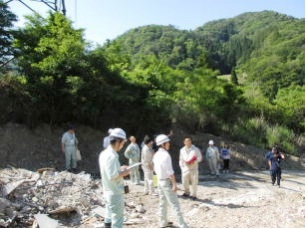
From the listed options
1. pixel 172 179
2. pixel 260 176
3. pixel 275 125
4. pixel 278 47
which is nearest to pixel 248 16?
pixel 278 47

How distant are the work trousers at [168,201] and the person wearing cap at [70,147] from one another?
21.8 ft

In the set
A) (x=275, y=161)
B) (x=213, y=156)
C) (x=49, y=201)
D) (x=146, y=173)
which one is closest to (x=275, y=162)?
(x=275, y=161)

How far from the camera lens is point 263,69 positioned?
6209 cm

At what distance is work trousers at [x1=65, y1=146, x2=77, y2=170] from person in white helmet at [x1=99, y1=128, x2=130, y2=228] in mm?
8462

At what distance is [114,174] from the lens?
21.4 feet

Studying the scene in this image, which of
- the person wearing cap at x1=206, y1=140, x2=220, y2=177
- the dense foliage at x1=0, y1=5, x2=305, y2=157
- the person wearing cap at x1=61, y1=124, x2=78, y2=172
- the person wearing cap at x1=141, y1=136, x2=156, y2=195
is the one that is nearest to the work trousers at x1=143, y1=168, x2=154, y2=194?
the person wearing cap at x1=141, y1=136, x2=156, y2=195

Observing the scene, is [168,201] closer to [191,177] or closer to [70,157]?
[191,177]

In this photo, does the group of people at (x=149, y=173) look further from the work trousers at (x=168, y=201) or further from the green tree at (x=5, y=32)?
the green tree at (x=5, y=32)

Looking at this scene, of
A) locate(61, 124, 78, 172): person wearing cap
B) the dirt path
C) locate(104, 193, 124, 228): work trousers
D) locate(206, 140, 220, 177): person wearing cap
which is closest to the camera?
locate(104, 193, 124, 228): work trousers

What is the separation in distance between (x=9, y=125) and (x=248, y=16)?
138 meters

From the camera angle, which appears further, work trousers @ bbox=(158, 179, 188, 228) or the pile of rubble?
the pile of rubble

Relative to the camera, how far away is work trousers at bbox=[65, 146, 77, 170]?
14961 mm

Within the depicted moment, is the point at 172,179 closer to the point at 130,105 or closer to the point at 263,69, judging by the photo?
the point at 130,105

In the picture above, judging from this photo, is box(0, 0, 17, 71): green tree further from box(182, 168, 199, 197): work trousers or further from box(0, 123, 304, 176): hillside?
box(182, 168, 199, 197): work trousers
